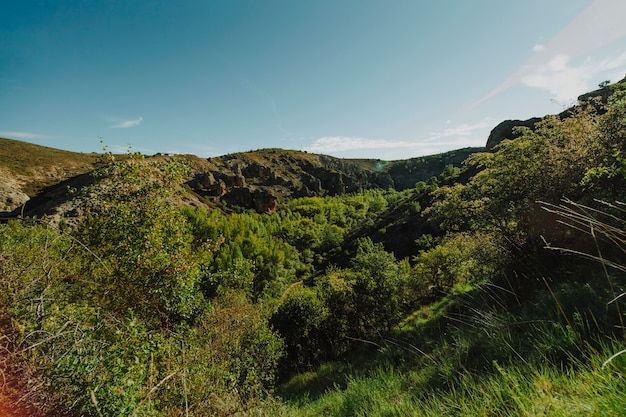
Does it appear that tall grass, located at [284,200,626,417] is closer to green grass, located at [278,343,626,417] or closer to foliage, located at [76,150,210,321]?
green grass, located at [278,343,626,417]

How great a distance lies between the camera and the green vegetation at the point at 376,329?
2.62 m

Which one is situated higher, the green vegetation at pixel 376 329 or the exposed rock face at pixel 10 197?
the exposed rock face at pixel 10 197

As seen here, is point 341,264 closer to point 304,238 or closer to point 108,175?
point 304,238

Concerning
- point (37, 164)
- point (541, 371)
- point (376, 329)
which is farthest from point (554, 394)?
point (37, 164)

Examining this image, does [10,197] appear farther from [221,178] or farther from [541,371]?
[541,371]

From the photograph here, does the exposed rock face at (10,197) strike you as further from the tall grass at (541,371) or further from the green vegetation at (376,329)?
the tall grass at (541,371)

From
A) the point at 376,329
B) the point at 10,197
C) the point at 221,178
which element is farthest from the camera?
the point at 221,178

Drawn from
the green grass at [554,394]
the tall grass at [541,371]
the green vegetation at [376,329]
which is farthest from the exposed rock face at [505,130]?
the green grass at [554,394]

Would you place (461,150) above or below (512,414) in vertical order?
above

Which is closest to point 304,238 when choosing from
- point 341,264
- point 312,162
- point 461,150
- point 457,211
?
point 341,264

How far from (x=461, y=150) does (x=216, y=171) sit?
156m

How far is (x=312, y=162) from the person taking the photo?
7584 inches

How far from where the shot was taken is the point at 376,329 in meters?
4.20

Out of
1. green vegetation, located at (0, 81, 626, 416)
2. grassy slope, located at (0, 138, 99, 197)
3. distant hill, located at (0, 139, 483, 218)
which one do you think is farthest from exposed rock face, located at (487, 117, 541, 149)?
grassy slope, located at (0, 138, 99, 197)
